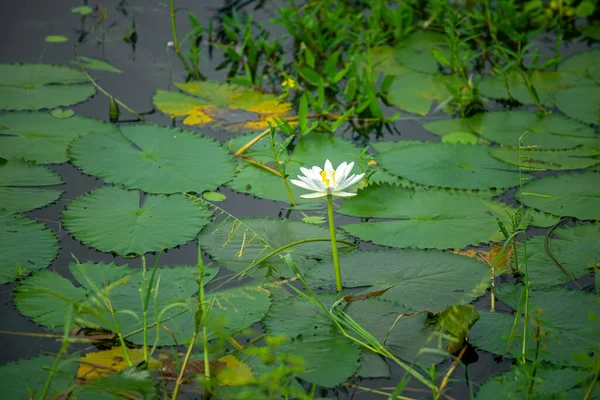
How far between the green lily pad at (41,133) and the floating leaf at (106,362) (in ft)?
3.54

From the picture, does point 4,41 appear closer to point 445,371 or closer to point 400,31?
point 400,31

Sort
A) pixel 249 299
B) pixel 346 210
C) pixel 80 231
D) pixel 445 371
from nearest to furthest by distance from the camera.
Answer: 1. pixel 445 371
2. pixel 249 299
3. pixel 80 231
4. pixel 346 210

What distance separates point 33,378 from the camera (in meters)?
1.61

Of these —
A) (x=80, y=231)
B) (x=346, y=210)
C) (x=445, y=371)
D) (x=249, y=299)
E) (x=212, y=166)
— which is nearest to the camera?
(x=445, y=371)

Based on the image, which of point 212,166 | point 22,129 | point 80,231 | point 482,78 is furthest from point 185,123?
point 482,78

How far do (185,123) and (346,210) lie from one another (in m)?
0.91

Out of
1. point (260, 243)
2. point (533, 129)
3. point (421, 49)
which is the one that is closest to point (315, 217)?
point (260, 243)

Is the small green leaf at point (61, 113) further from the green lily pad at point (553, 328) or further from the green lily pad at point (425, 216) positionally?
the green lily pad at point (553, 328)

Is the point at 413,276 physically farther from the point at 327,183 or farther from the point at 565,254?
the point at 565,254

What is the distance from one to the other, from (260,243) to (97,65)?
162 cm

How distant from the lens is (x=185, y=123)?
296 centimetres

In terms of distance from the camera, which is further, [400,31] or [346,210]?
[400,31]

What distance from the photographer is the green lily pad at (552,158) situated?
275cm

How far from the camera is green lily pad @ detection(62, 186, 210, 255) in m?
2.19
